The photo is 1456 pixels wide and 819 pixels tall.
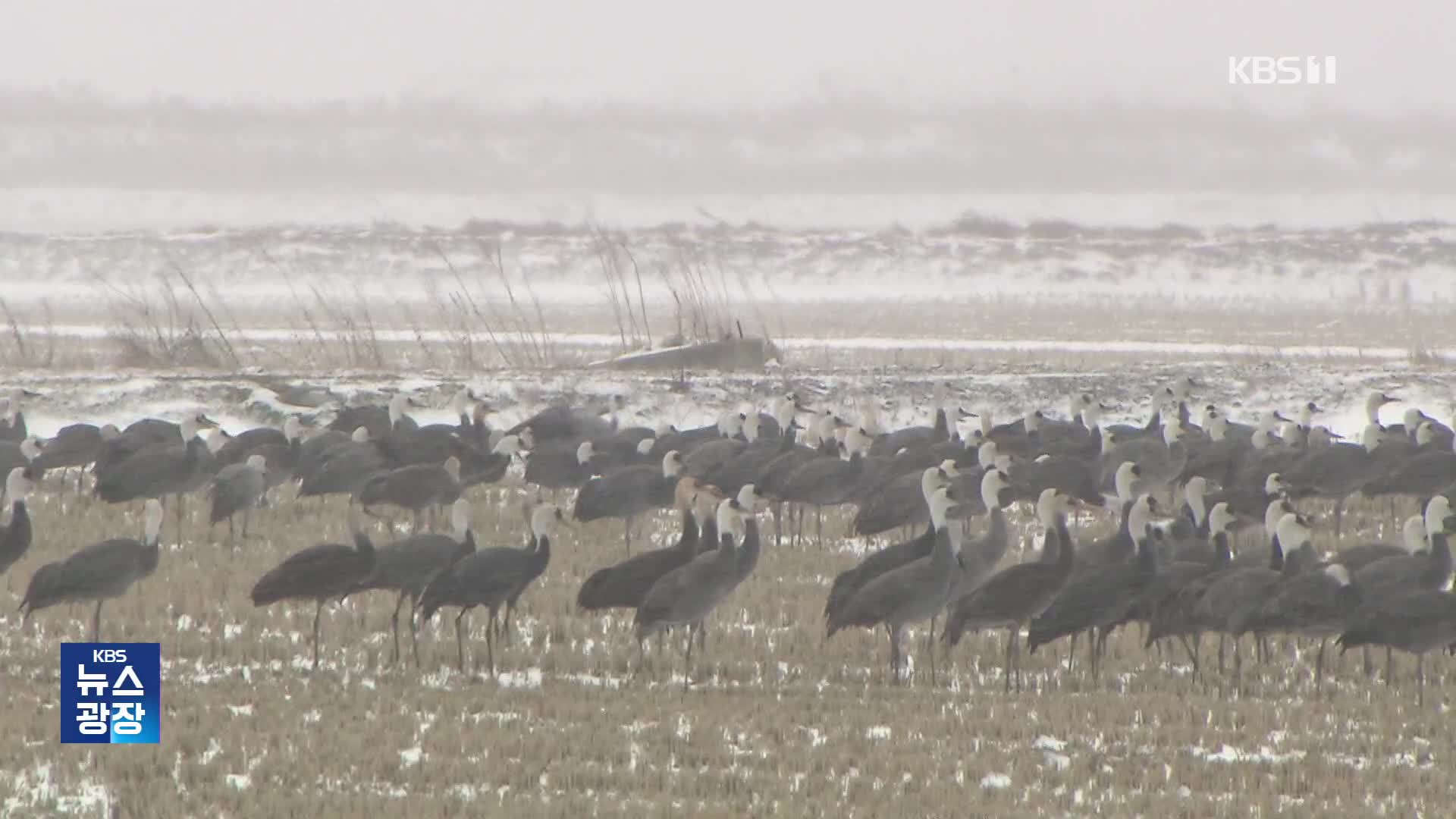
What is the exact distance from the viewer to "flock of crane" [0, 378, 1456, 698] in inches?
436

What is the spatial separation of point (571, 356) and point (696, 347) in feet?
18.7

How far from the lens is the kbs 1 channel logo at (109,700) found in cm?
872

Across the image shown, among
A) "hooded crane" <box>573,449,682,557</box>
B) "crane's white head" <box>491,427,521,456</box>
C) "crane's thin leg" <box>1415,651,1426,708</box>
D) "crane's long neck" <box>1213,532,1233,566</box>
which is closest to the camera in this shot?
"crane's thin leg" <box>1415,651,1426,708</box>

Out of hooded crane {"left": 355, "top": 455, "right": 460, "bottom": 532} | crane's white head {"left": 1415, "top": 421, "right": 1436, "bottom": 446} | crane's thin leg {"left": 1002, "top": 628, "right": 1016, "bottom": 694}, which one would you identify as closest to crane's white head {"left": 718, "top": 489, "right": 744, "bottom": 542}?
crane's thin leg {"left": 1002, "top": 628, "right": 1016, "bottom": 694}

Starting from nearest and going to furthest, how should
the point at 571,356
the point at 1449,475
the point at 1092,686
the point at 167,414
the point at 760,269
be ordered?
1. the point at 1092,686
2. the point at 1449,475
3. the point at 167,414
4. the point at 571,356
5. the point at 760,269

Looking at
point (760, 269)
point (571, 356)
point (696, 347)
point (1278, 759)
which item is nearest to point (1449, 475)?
point (1278, 759)

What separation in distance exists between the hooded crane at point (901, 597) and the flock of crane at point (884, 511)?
16 millimetres

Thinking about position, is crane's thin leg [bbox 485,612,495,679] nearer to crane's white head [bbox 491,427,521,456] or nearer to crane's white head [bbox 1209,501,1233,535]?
crane's white head [bbox 1209,501,1233,535]

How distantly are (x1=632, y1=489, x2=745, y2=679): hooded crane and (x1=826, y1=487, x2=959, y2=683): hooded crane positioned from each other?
0.76 meters

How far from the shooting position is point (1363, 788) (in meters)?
8.29

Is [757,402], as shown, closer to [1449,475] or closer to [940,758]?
[1449,475]

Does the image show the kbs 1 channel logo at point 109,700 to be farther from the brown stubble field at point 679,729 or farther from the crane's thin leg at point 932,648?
the crane's thin leg at point 932,648

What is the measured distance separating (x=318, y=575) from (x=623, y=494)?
4.31 metres

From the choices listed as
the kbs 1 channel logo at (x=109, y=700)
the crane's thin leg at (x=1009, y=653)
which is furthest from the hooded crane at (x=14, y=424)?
the crane's thin leg at (x=1009, y=653)
